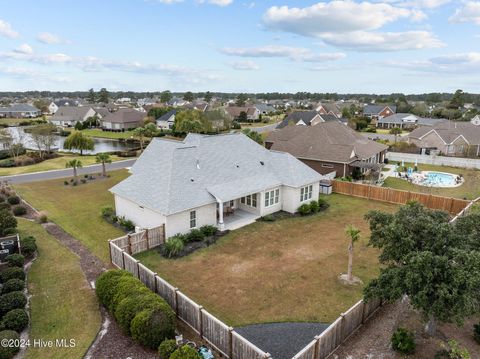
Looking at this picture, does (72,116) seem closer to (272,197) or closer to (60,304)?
(272,197)

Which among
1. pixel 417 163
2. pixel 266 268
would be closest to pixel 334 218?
pixel 266 268

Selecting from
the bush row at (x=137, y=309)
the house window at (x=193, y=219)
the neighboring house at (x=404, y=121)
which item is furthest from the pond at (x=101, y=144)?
the neighboring house at (x=404, y=121)

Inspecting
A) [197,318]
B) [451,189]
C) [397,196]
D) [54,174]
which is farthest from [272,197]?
[54,174]

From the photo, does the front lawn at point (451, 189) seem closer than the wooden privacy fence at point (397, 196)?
No

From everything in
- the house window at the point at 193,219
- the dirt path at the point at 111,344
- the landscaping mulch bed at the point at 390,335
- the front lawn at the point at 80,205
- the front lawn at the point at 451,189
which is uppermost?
the house window at the point at 193,219

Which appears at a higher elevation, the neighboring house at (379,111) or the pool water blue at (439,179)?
the neighboring house at (379,111)

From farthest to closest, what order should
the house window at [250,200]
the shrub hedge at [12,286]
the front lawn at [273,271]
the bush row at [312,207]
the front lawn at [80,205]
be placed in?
the bush row at [312,207]
the house window at [250,200]
the front lawn at [80,205]
the shrub hedge at [12,286]
the front lawn at [273,271]

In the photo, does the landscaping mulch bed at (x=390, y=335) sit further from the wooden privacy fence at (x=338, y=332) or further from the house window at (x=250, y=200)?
the house window at (x=250, y=200)

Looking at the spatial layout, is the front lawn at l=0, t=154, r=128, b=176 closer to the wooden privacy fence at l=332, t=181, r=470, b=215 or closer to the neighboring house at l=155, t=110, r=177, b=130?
the wooden privacy fence at l=332, t=181, r=470, b=215
